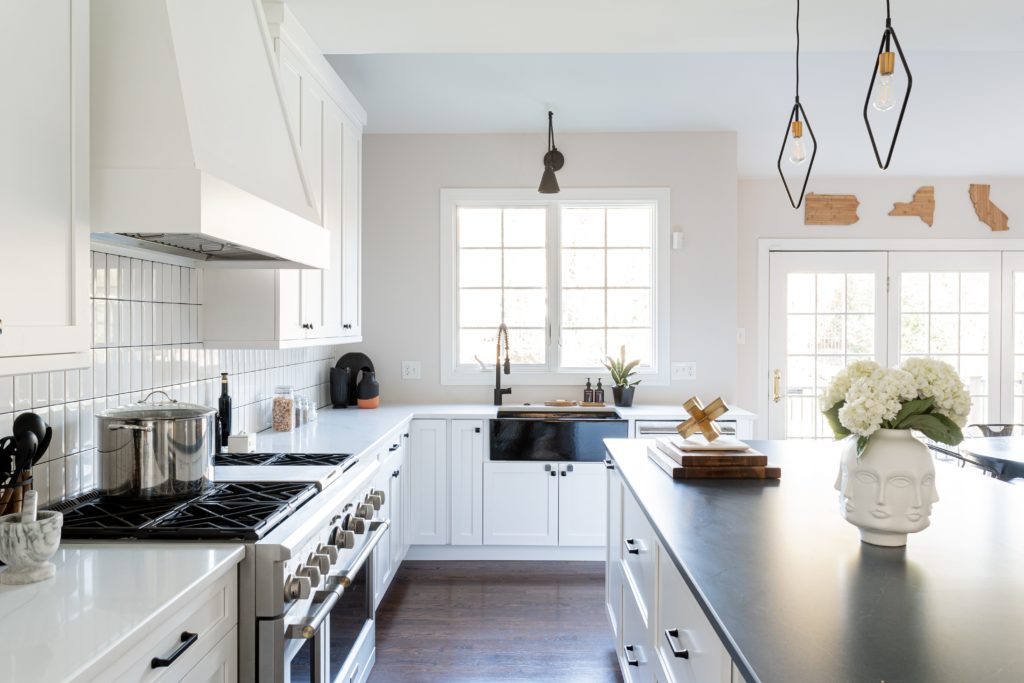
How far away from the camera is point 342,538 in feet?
6.68

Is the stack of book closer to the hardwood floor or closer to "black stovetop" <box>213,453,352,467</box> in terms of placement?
the hardwood floor

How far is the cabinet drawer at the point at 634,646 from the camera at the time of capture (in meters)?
1.94

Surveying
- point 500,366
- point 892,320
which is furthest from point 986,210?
point 500,366

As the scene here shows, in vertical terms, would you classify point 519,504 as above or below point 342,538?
below

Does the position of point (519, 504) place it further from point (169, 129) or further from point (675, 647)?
point (169, 129)

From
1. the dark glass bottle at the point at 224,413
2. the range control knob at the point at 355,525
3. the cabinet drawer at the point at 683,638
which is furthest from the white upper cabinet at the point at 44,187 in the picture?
the cabinet drawer at the point at 683,638

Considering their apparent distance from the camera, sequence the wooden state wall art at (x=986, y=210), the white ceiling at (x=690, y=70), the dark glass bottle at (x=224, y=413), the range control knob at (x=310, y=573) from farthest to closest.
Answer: the wooden state wall art at (x=986, y=210)
the dark glass bottle at (x=224, y=413)
the white ceiling at (x=690, y=70)
the range control knob at (x=310, y=573)

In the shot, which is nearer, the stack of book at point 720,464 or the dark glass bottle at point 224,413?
the stack of book at point 720,464

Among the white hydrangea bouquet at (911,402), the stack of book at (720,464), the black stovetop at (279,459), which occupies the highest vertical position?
the white hydrangea bouquet at (911,402)

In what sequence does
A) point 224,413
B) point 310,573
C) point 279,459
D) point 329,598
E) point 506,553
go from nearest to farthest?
point 310,573
point 329,598
point 279,459
point 224,413
point 506,553

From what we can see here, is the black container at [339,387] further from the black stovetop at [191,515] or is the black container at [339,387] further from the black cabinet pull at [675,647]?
the black cabinet pull at [675,647]

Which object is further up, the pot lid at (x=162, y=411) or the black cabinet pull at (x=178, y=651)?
the pot lid at (x=162, y=411)

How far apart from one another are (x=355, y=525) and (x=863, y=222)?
4.55m

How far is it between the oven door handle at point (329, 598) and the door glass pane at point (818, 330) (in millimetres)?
3821
